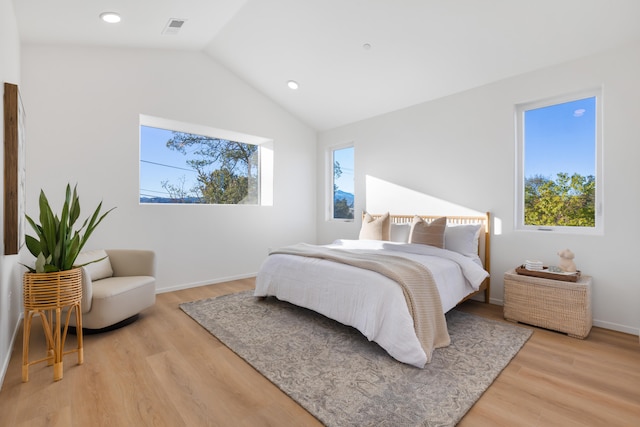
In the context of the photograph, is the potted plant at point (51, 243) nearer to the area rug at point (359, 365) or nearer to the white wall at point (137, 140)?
the area rug at point (359, 365)

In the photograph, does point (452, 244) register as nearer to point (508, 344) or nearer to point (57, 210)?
point (508, 344)

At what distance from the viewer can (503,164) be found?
3359 mm

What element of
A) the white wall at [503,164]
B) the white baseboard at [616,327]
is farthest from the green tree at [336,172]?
the white baseboard at [616,327]

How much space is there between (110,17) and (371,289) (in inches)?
131

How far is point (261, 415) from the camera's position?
1637mm

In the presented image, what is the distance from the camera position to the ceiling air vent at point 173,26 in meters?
3.25

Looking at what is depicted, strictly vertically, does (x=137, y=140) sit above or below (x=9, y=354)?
above

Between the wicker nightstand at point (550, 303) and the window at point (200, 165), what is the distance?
11.5 feet

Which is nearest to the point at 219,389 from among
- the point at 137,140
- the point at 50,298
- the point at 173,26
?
the point at 50,298

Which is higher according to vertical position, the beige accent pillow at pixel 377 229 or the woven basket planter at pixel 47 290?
the beige accent pillow at pixel 377 229

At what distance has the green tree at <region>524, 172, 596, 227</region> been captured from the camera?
2926 mm

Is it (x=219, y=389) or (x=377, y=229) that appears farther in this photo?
(x=377, y=229)

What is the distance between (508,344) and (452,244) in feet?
3.68

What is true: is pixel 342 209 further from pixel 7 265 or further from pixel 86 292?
pixel 7 265
